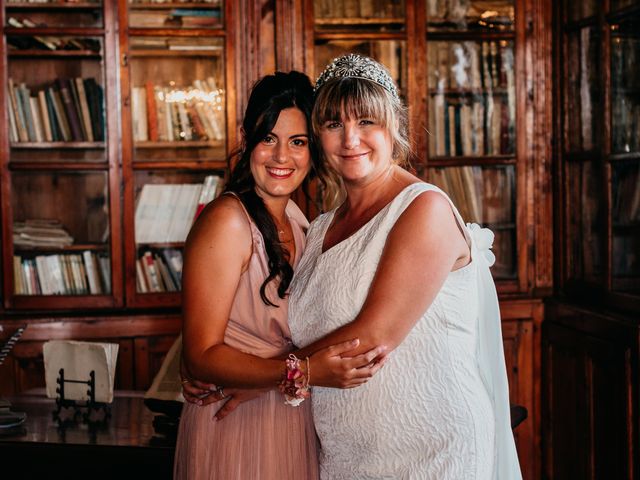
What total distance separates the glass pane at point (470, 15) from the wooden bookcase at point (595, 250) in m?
0.26

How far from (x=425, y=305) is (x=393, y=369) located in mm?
165

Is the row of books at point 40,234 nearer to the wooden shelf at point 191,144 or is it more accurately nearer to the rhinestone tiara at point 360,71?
the wooden shelf at point 191,144

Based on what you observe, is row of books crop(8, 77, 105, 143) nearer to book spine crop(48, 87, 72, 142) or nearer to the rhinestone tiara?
book spine crop(48, 87, 72, 142)

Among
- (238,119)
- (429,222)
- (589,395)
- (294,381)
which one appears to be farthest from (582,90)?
(294,381)

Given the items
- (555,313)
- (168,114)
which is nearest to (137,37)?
(168,114)

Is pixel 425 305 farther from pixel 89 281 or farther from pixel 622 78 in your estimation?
pixel 89 281

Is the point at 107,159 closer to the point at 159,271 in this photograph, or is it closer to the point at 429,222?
the point at 159,271

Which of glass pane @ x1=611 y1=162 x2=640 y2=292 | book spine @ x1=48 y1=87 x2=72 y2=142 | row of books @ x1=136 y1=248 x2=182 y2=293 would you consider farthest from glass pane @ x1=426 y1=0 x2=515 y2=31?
book spine @ x1=48 y1=87 x2=72 y2=142

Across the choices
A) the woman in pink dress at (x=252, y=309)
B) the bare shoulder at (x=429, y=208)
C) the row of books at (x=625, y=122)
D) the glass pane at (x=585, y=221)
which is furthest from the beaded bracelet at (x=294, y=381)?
the glass pane at (x=585, y=221)

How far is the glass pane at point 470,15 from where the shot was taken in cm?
409

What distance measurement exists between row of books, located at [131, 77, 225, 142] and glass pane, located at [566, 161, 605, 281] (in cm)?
170

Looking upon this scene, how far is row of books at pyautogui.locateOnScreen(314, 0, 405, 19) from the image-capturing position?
13.2ft

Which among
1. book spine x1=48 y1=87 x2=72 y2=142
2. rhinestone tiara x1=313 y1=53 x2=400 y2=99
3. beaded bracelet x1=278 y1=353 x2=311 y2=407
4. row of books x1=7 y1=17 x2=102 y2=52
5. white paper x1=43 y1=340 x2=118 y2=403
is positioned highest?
row of books x1=7 y1=17 x2=102 y2=52

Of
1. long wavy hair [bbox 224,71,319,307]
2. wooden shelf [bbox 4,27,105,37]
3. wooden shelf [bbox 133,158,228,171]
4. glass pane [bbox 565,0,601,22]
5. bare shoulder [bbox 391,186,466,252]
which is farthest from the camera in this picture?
wooden shelf [bbox 133,158,228,171]
